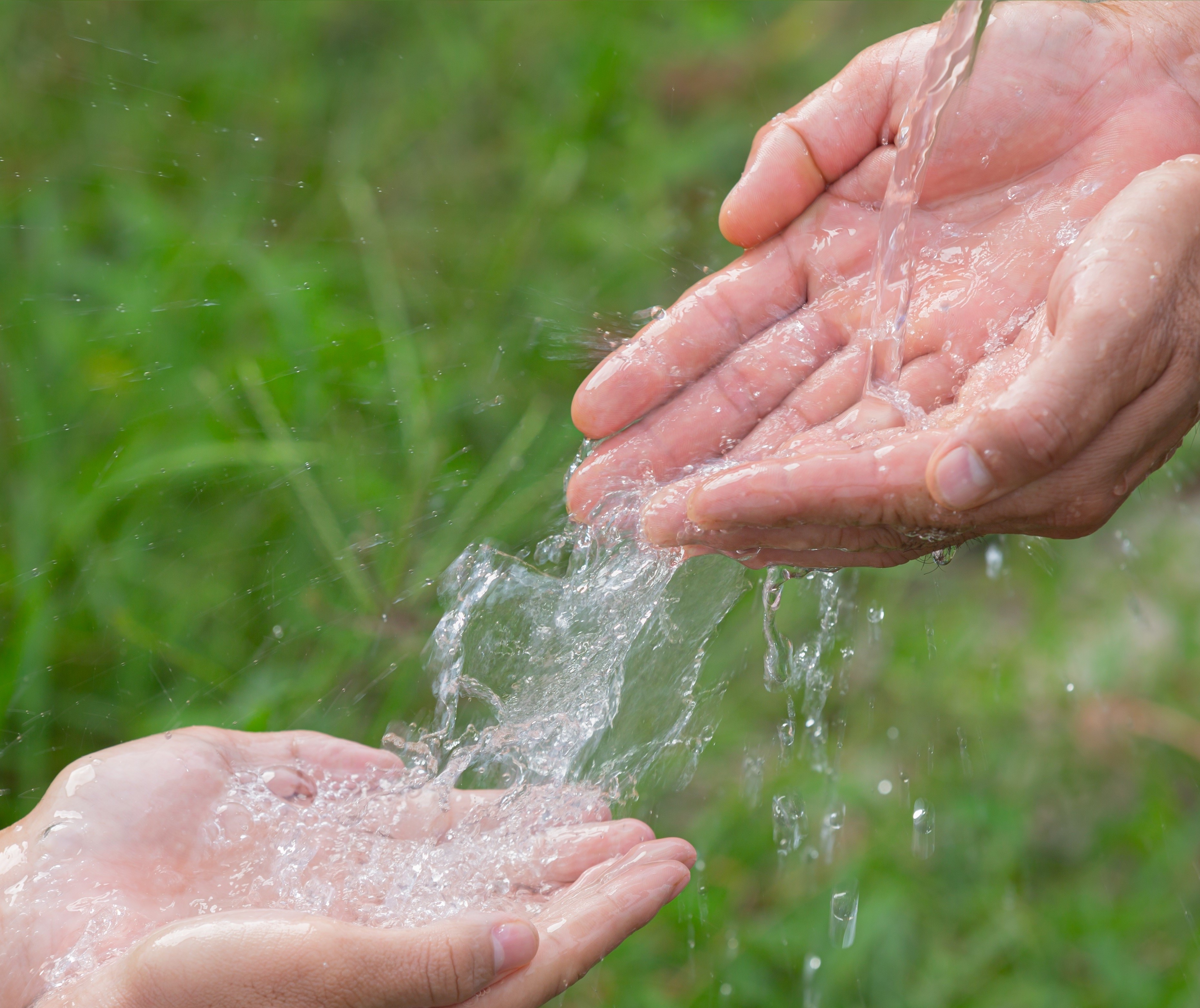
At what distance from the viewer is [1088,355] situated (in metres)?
1.27

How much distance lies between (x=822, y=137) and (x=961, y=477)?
2.71 feet

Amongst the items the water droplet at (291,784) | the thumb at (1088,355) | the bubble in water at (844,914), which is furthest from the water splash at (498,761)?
the thumb at (1088,355)

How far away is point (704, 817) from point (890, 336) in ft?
3.57

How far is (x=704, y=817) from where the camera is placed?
2256mm

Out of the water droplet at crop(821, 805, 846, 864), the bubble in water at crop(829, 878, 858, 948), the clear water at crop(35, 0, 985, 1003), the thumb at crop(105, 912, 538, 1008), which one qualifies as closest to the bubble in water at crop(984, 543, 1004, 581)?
the clear water at crop(35, 0, 985, 1003)

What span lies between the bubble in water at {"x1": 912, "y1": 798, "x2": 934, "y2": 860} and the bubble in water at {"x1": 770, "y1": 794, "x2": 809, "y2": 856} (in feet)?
0.69

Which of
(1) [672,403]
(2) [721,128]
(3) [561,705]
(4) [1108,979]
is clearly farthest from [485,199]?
(4) [1108,979]

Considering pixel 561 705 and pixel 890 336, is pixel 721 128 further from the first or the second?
pixel 561 705

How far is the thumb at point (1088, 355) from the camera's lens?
1.26m

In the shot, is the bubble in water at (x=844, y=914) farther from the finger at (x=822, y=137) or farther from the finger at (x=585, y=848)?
the finger at (x=822, y=137)

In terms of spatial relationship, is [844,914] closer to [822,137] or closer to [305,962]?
[305,962]

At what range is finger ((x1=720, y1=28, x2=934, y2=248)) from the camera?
6.02 ft

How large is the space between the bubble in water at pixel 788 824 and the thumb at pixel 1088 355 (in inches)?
42.2

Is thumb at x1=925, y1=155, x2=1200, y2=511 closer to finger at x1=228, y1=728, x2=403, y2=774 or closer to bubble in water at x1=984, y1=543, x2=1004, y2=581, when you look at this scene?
finger at x1=228, y1=728, x2=403, y2=774
